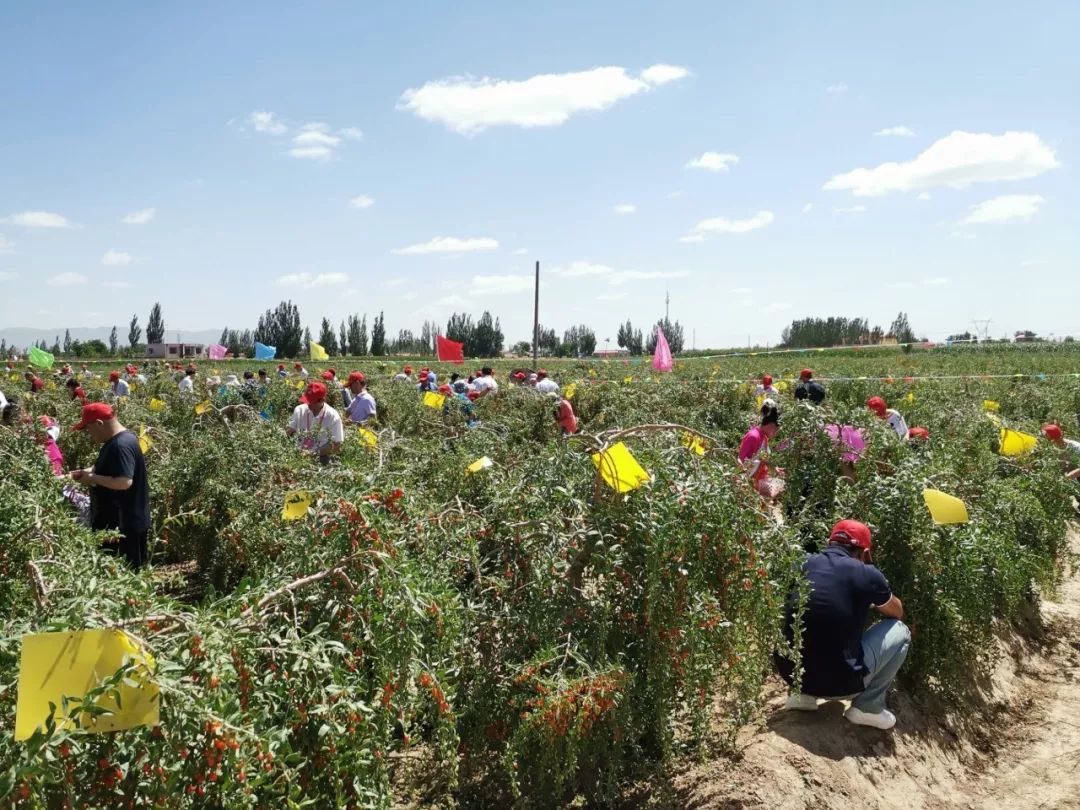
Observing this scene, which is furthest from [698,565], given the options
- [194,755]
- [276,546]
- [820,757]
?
[276,546]

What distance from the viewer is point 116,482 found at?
4781 millimetres

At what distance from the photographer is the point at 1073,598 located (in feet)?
20.4

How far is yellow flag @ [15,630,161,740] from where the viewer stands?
184 cm

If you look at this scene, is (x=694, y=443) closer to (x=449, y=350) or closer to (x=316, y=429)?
(x=316, y=429)

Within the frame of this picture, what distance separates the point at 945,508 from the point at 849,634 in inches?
34.0

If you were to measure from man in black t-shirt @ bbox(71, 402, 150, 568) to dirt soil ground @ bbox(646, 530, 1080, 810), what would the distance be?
12.0 ft

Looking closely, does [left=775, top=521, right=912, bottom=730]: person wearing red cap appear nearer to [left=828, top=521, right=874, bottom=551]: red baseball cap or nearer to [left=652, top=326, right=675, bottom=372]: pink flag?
[left=828, top=521, right=874, bottom=551]: red baseball cap

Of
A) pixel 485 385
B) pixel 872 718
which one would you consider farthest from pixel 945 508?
pixel 485 385

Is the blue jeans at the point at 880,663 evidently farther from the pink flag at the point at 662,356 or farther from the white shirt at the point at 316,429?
the pink flag at the point at 662,356

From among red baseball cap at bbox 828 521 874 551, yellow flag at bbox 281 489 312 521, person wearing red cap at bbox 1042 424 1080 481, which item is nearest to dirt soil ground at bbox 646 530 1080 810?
red baseball cap at bbox 828 521 874 551

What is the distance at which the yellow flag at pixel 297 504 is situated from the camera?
9.84 ft

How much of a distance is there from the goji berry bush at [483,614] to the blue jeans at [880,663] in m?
0.32

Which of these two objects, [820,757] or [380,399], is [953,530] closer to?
[820,757]

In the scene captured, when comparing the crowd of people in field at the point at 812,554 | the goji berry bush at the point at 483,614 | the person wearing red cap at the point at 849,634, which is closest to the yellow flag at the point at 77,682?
the goji berry bush at the point at 483,614
